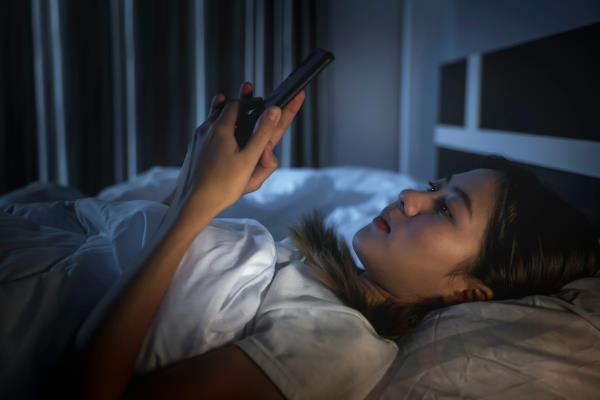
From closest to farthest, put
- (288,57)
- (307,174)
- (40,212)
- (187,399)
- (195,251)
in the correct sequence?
(187,399) → (195,251) → (40,212) → (307,174) → (288,57)

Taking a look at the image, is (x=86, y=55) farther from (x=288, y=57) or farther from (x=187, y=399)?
(x=187, y=399)

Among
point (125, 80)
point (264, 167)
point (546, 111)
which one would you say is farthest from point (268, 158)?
point (125, 80)

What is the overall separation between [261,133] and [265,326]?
215 mm

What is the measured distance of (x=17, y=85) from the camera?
2.03 metres

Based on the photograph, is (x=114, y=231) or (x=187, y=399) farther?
(x=114, y=231)

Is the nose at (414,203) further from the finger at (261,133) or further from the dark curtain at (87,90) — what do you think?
the dark curtain at (87,90)

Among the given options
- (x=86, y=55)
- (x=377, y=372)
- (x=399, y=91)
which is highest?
(x=86, y=55)

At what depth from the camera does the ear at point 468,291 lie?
64 centimetres

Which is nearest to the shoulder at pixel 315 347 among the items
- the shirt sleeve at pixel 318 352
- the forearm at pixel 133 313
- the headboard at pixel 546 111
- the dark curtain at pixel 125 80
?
the shirt sleeve at pixel 318 352

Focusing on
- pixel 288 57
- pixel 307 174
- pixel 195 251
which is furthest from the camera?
pixel 288 57

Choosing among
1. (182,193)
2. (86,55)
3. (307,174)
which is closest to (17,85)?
(86,55)

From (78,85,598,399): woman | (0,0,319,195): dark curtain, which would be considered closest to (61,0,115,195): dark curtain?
(0,0,319,195): dark curtain

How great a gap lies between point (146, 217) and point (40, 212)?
319mm

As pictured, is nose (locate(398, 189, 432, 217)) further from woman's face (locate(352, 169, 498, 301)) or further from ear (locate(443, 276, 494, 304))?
ear (locate(443, 276, 494, 304))
